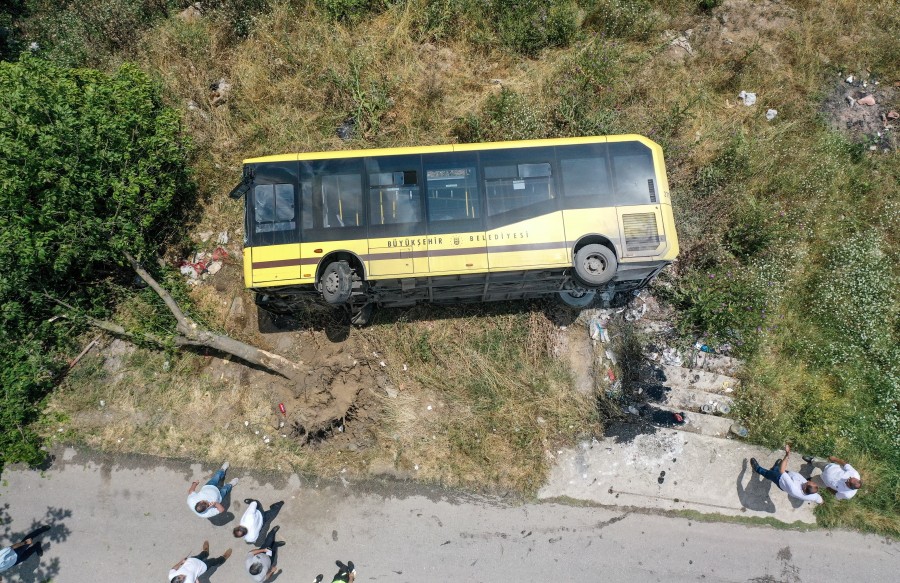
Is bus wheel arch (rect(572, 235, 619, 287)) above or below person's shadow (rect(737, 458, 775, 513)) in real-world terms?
above

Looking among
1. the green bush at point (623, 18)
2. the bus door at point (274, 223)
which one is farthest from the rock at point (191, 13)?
the green bush at point (623, 18)

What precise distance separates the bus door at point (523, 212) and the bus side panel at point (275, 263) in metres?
3.12

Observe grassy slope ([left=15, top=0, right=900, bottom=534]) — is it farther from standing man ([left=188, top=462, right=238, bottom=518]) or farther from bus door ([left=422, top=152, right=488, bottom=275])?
standing man ([left=188, top=462, right=238, bottom=518])

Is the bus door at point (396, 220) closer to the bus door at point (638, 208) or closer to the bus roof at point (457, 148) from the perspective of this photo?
the bus roof at point (457, 148)

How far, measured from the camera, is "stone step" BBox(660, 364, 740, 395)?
891 centimetres

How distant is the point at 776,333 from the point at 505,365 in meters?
5.17

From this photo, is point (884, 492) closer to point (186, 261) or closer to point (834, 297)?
point (834, 297)

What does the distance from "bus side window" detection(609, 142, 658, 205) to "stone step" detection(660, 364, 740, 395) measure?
133 inches

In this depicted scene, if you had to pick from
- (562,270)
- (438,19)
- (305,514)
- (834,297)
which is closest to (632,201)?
(562,270)

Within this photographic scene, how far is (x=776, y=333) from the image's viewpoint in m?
8.98

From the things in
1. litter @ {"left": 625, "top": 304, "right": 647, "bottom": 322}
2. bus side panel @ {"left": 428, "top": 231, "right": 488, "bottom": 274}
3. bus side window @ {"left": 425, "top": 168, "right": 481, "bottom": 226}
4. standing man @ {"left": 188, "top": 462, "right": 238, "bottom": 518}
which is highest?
bus side window @ {"left": 425, "top": 168, "right": 481, "bottom": 226}

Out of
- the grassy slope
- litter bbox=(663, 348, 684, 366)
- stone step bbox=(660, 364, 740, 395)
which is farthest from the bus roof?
stone step bbox=(660, 364, 740, 395)

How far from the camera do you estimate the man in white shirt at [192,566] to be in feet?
24.6

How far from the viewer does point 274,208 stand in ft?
25.1
